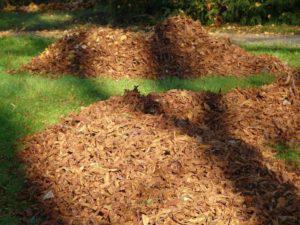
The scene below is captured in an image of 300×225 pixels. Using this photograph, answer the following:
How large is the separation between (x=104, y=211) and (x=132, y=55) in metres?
5.64

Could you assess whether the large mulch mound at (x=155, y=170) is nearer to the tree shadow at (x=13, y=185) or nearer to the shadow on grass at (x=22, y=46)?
the tree shadow at (x=13, y=185)

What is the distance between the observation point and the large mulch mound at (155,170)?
488 cm

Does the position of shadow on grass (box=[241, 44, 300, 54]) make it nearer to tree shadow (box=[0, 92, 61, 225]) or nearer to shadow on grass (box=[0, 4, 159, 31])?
shadow on grass (box=[0, 4, 159, 31])

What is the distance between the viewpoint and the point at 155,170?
5.48 m

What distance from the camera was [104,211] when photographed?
509 centimetres

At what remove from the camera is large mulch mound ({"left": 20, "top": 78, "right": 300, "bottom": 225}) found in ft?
16.0

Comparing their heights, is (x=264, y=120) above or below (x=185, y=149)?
below

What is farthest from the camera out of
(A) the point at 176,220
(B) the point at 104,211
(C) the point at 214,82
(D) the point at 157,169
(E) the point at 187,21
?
(E) the point at 187,21

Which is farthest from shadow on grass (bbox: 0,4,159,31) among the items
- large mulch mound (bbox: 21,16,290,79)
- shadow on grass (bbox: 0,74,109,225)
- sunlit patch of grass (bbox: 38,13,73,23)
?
shadow on grass (bbox: 0,74,109,225)

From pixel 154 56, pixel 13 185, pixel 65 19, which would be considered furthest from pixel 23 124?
pixel 65 19

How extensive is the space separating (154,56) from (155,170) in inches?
202

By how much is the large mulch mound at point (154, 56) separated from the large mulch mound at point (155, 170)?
2971mm

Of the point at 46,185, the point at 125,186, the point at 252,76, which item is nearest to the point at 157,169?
the point at 125,186

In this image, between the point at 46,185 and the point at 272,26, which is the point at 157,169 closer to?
the point at 46,185
